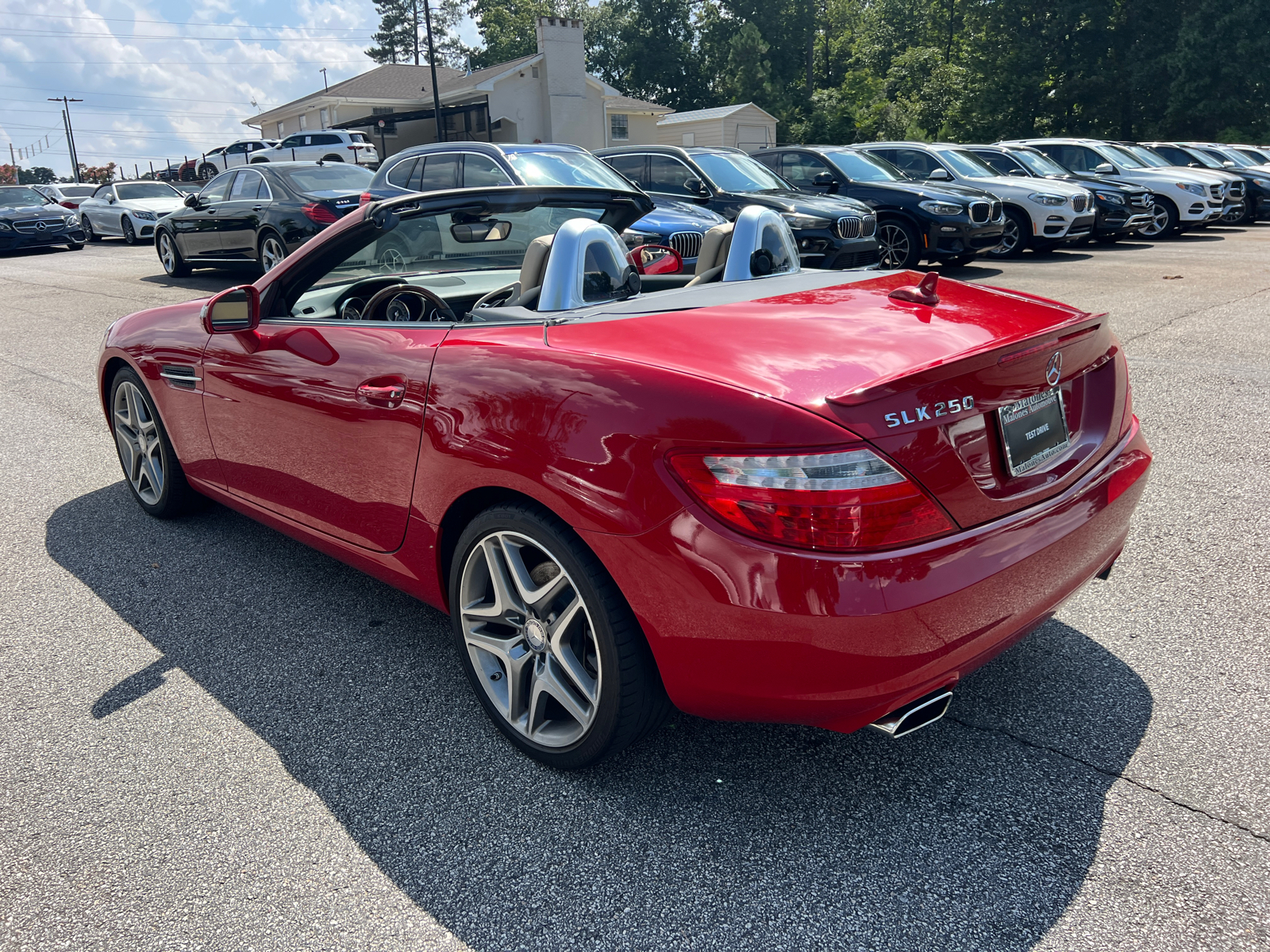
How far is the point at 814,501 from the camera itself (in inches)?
76.7

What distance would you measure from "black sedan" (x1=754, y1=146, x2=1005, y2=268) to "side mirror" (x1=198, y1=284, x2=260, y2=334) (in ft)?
34.2

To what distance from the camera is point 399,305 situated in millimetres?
3523

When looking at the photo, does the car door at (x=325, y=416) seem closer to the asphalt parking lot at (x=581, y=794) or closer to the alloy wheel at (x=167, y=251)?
the asphalt parking lot at (x=581, y=794)

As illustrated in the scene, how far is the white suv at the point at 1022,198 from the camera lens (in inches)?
558

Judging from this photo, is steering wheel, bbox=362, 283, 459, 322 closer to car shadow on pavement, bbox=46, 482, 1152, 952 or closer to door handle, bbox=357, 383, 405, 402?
door handle, bbox=357, 383, 405, 402

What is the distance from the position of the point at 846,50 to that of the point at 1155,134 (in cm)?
3583

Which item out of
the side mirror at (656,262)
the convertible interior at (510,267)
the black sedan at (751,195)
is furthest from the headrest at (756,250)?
the black sedan at (751,195)

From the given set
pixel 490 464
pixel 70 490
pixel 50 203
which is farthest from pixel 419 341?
pixel 50 203

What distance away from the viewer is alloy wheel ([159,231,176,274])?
14.5m

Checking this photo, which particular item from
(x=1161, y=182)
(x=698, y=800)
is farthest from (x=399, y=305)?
(x=1161, y=182)

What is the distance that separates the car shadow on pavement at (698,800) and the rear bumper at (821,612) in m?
0.35

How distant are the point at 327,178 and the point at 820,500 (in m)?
12.0

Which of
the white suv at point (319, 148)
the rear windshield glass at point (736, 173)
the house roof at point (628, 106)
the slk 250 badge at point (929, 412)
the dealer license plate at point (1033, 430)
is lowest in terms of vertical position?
the dealer license plate at point (1033, 430)

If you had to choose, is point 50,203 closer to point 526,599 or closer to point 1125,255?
point 1125,255
